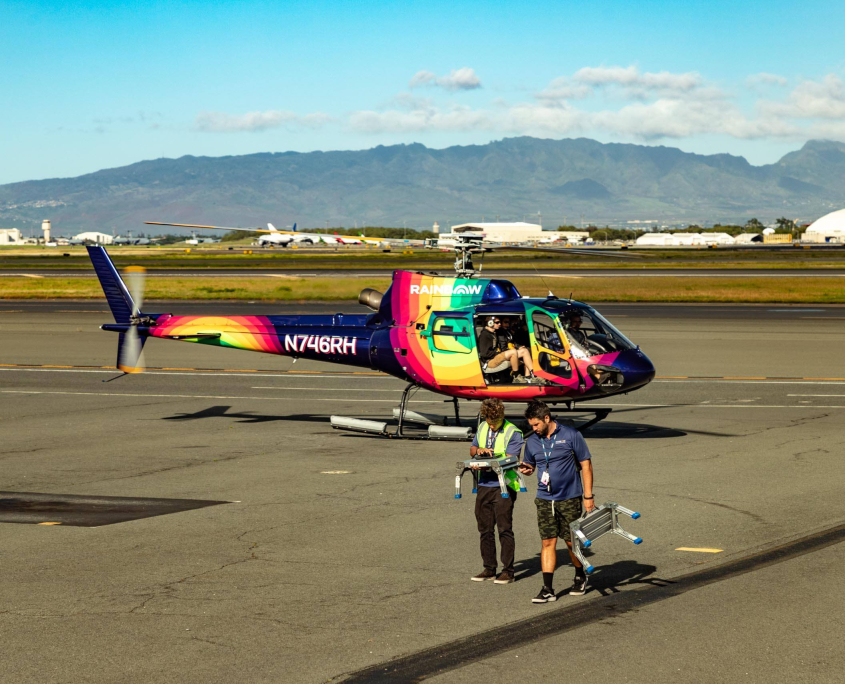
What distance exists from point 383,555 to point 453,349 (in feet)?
28.7

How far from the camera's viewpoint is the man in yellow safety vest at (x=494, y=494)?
1033cm

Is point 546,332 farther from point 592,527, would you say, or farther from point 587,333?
point 592,527

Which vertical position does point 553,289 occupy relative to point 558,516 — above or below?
above

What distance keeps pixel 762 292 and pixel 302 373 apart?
36.8 metres

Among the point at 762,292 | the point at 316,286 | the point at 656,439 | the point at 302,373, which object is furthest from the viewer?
the point at 316,286

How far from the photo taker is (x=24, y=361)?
33.1 m

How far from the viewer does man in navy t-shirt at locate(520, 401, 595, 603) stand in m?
9.88

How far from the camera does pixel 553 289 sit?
6075 cm

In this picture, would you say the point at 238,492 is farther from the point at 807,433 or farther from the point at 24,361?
the point at 24,361

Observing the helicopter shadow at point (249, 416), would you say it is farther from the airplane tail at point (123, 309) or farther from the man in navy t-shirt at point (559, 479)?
the man in navy t-shirt at point (559, 479)

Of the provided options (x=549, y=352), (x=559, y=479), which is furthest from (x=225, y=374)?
(x=559, y=479)

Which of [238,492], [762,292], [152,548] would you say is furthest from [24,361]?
[762,292]

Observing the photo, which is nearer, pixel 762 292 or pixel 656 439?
pixel 656 439

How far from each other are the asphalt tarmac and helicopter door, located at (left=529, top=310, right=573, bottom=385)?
168 cm
